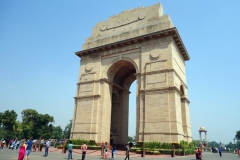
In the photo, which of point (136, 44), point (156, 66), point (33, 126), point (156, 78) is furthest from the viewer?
point (33, 126)

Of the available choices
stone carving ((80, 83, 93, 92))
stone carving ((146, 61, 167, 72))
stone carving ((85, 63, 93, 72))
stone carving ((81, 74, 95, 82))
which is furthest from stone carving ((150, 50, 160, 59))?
stone carving ((80, 83, 93, 92))

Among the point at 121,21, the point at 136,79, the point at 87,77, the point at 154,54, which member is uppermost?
the point at 121,21

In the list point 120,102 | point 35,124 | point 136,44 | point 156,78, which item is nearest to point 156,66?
point 156,78

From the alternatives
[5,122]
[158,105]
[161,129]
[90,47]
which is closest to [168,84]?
[158,105]

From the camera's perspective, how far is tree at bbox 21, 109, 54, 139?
57.6 m

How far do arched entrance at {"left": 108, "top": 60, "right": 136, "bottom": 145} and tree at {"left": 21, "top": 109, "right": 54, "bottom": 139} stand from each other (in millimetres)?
37199

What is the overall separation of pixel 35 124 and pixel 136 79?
46.7 metres

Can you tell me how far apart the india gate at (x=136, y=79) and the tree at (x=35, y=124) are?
37.1 meters

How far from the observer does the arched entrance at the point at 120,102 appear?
2858 centimetres

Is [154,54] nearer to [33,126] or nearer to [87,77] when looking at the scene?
[87,77]

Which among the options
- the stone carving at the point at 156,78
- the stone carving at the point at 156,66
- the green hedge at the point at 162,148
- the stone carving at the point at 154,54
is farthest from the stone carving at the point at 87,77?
the green hedge at the point at 162,148

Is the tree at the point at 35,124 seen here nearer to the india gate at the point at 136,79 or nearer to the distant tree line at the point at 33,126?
the distant tree line at the point at 33,126

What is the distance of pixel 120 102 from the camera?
3042 centimetres

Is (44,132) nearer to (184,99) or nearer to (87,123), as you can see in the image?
(87,123)
